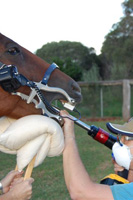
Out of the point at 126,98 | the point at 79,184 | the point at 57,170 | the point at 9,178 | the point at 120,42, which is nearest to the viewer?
the point at 79,184

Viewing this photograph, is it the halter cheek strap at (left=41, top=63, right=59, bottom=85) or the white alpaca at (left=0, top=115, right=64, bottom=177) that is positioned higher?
the halter cheek strap at (left=41, top=63, right=59, bottom=85)

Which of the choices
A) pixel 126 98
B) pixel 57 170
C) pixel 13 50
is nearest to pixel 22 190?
pixel 13 50

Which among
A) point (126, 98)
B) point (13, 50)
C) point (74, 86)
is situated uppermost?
point (13, 50)

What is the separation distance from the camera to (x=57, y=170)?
15.8 feet

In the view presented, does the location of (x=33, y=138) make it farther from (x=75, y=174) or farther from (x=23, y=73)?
(x=23, y=73)

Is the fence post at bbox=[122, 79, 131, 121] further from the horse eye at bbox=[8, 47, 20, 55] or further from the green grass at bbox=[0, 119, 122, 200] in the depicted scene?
the horse eye at bbox=[8, 47, 20, 55]

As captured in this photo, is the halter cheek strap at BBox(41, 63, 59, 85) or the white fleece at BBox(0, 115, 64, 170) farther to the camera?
the halter cheek strap at BBox(41, 63, 59, 85)

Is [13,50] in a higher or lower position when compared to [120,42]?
lower

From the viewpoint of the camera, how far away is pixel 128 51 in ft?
71.2

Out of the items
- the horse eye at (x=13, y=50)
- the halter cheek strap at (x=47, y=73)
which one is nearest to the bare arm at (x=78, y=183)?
the halter cheek strap at (x=47, y=73)

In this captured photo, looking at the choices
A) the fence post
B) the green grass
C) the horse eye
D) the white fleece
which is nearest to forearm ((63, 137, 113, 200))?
the white fleece

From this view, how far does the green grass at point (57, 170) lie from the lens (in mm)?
3870

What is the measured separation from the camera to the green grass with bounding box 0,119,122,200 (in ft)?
12.7

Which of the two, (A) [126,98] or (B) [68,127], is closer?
(B) [68,127]
